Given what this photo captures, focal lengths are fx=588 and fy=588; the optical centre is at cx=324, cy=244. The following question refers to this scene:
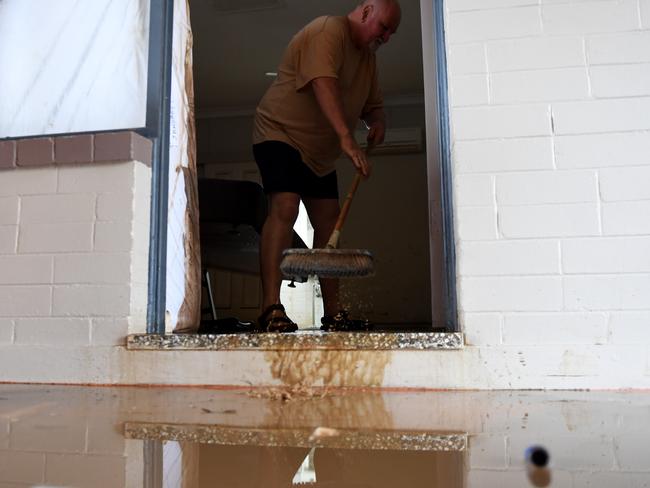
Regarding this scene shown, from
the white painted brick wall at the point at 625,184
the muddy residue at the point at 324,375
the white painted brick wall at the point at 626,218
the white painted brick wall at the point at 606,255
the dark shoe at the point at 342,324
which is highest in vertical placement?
the white painted brick wall at the point at 625,184

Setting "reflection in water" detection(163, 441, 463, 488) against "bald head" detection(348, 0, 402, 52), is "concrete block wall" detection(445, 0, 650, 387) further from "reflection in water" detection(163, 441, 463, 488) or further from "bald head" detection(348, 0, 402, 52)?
"reflection in water" detection(163, 441, 463, 488)

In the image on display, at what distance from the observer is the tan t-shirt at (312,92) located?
2383mm

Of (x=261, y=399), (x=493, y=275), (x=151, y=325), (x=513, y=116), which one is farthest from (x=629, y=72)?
(x=151, y=325)

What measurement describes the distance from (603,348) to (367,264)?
85 centimetres

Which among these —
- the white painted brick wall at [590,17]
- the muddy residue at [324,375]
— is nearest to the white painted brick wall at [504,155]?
the white painted brick wall at [590,17]

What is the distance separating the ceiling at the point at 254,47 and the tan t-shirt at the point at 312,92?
84.6 inches

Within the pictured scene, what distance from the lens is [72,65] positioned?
7.43ft

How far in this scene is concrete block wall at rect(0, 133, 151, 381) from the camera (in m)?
2.01

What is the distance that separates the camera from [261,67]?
5.69 meters

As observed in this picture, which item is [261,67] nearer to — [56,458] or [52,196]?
Answer: [52,196]

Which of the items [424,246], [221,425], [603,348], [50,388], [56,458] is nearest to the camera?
[56,458]

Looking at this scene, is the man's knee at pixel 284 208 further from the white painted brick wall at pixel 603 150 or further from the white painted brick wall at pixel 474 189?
the white painted brick wall at pixel 603 150

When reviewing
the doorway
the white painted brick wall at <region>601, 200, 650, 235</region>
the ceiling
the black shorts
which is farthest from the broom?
the doorway

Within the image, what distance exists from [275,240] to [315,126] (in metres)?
0.54
